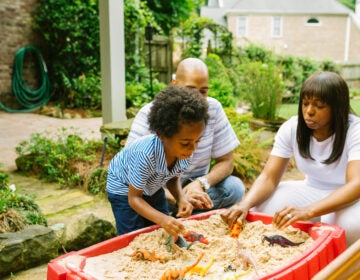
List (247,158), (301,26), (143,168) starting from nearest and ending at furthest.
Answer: (143,168), (247,158), (301,26)

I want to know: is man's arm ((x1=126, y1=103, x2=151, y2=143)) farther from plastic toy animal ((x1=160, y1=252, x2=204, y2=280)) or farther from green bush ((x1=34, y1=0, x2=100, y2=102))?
green bush ((x1=34, y1=0, x2=100, y2=102))

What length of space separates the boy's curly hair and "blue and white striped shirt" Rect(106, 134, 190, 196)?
0.32ft

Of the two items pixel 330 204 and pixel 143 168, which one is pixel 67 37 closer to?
pixel 143 168

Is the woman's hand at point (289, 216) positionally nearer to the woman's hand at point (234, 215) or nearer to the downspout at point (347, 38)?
the woman's hand at point (234, 215)

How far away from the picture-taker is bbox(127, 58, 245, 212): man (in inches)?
102

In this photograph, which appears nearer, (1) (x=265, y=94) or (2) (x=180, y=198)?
(2) (x=180, y=198)

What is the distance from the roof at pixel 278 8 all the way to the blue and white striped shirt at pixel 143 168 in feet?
84.9

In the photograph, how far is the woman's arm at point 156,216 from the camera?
187 cm

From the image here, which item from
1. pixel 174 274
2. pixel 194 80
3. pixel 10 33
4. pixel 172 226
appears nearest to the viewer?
pixel 174 274

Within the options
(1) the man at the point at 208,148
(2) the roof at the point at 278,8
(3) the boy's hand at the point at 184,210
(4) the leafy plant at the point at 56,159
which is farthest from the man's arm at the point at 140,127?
(2) the roof at the point at 278,8

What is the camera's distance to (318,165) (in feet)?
8.07

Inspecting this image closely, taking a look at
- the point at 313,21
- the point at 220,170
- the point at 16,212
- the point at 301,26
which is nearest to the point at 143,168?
the point at 220,170

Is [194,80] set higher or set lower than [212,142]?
higher

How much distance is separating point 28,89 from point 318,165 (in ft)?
24.5
